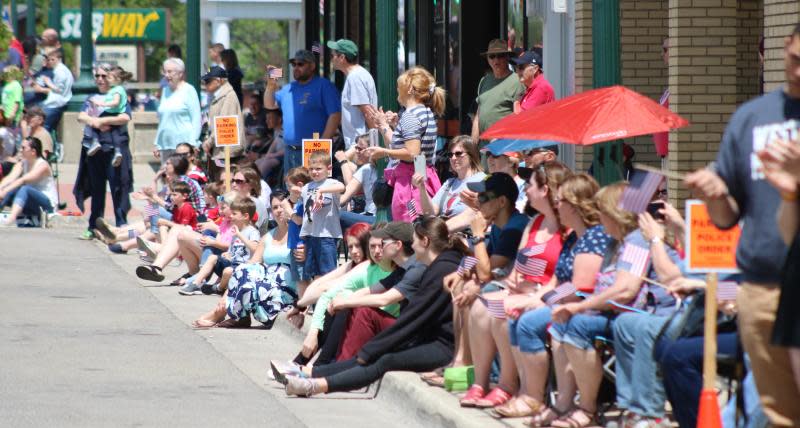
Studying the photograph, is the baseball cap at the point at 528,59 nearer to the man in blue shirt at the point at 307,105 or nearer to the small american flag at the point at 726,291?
the man in blue shirt at the point at 307,105

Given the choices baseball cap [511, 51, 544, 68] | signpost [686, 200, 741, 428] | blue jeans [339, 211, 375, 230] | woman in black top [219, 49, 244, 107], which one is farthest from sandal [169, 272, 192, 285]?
signpost [686, 200, 741, 428]

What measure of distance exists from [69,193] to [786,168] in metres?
20.8

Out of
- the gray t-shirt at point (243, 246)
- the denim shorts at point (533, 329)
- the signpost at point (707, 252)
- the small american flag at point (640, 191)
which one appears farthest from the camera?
the gray t-shirt at point (243, 246)

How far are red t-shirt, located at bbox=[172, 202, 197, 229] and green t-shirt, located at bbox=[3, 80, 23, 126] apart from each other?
8.70 m

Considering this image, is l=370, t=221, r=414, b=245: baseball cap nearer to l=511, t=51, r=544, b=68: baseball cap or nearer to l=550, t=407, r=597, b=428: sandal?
l=550, t=407, r=597, b=428: sandal

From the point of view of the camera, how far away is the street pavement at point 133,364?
9.01 meters

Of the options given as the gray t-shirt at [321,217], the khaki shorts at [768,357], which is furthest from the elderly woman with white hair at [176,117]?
the khaki shorts at [768,357]

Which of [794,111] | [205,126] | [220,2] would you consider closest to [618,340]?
[794,111]

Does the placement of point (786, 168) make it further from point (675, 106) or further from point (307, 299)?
point (675, 106)

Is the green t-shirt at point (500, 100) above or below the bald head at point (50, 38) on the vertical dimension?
below

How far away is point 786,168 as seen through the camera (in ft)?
16.4

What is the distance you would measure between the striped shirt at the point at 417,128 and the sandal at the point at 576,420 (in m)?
4.63

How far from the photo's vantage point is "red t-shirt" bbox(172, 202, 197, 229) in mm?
16047

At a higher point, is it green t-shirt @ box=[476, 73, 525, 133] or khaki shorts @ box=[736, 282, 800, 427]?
green t-shirt @ box=[476, 73, 525, 133]
